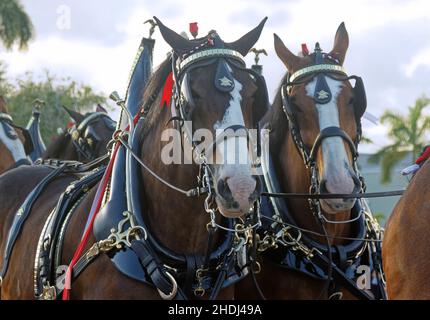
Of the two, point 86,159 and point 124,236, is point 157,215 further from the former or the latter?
point 86,159

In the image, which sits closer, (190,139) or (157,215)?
(190,139)

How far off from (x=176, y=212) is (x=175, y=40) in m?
0.99

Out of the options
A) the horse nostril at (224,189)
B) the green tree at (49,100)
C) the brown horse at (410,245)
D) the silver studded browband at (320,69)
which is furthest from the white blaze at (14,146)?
the green tree at (49,100)

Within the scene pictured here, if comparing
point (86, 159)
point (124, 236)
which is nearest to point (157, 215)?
point (124, 236)

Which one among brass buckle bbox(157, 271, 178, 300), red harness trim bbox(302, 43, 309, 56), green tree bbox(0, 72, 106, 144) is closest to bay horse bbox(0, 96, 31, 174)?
red harness trim bbox(302, 43, 309, 56)

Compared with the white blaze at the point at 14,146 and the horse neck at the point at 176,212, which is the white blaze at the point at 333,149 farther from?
the white blaze at the point at 14,146

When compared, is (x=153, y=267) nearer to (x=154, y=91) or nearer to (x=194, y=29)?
(x=154, y=91)

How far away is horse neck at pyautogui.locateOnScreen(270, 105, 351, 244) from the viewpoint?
5.04 meters

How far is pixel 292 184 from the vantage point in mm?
5156

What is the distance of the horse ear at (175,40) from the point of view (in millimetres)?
4105

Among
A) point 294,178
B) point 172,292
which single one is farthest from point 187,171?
point 294,178

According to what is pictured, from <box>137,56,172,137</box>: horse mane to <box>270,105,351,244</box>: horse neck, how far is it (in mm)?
1199

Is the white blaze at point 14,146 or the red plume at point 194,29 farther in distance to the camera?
the white blaze at point 14,146
